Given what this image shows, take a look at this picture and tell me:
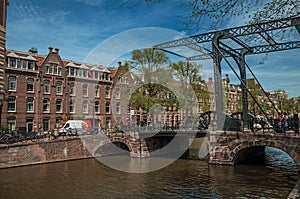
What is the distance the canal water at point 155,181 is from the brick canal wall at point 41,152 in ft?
3.03

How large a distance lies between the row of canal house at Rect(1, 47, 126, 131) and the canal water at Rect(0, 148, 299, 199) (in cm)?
1235

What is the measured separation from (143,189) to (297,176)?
365 inches

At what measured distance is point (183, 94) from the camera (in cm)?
2953

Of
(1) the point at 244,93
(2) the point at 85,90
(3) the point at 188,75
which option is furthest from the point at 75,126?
(1) the point at 244,93

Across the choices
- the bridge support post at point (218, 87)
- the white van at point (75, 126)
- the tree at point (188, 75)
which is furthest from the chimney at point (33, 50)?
the bridge support post at point (218, 87)

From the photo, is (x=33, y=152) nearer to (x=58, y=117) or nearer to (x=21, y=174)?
(x=21, y=174)

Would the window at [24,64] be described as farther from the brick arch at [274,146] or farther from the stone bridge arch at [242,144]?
the brick arch at [274,146]

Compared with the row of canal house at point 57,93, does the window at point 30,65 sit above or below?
above

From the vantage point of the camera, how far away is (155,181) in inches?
617

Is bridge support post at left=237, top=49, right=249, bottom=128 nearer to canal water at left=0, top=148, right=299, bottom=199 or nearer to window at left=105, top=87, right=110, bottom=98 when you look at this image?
canal water at left=0, top=148, right=299, bottom=199

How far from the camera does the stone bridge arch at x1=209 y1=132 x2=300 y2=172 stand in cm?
1636

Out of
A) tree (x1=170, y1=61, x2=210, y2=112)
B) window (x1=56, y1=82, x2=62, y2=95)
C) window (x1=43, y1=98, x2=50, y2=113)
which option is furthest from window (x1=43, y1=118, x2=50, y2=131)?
tree (x1=170, y1=61, x2=210, y2=112)

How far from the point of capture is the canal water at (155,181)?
42.9ft

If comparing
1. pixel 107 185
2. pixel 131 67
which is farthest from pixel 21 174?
pixel 131 67
